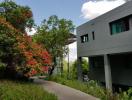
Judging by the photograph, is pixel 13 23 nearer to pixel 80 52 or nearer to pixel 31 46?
pixel 31 46

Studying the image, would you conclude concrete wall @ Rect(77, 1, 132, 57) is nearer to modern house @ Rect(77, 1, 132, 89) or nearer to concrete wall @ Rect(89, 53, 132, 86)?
modern house @ Rect(77, 1, 132, 89)

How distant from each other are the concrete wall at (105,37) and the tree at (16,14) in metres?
6.32

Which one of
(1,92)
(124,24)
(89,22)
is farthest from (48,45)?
(1,92)

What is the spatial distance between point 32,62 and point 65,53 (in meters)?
11.3

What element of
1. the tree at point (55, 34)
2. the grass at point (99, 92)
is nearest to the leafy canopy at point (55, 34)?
the tree at point (55, 34)

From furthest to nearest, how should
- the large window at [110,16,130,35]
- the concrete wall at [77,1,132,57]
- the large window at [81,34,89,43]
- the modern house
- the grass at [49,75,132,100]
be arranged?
the large window at [81,34,89,43], the large window at [110,16,130,35], the modern house, the concrete wall at [77,1,132,57], the grass at [49,75,132,100]

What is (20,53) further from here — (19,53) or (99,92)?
(99,92)

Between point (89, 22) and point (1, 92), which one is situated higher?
point (89, 22)

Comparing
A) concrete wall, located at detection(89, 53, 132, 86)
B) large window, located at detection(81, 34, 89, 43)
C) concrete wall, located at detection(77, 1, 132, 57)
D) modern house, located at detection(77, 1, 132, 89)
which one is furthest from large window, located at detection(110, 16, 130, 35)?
large window, located at detection(81, 34, 89, 43)

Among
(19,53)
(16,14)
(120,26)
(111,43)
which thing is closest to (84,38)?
(111,43)

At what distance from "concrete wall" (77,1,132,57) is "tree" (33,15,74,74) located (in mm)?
1664

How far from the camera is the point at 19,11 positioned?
2650 cm

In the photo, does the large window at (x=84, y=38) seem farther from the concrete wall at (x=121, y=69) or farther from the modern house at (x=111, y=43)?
the concrete wall at (x=121, y=69)

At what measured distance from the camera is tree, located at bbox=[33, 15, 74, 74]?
32.8 metres
